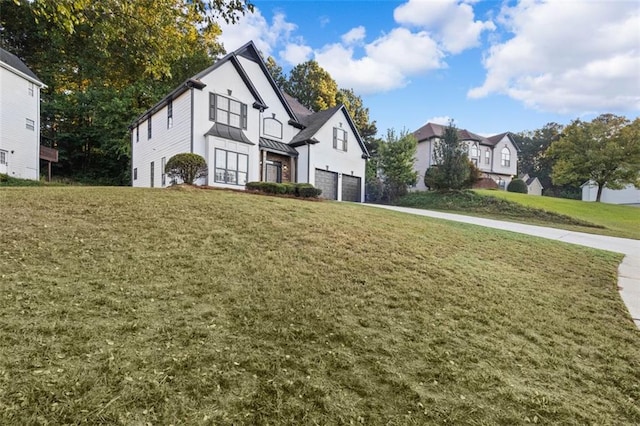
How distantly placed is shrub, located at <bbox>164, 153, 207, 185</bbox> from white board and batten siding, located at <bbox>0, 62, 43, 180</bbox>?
43.2ft

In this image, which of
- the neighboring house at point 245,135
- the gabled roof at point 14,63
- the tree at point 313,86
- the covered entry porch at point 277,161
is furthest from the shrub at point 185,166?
the tree at point 313,86

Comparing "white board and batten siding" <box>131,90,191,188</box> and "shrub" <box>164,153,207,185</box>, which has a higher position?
"white board and batten siding" <box>131,90,191,188</box>

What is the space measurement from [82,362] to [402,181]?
25.4 metres

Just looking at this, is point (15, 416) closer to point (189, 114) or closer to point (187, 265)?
point (187, 265)

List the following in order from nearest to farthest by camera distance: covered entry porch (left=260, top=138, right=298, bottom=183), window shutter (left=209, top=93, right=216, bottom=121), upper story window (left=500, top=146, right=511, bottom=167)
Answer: window shutter (left=209, top=93, right=216, bottom=121), covered entry porch (left=260, top=138, right=298, bottom=183), upper story window (left=500, top=146, right=511, bottom=167)

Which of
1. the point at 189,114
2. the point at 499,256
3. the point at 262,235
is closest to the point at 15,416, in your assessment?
the point at 262,235

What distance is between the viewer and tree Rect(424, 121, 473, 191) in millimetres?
22297

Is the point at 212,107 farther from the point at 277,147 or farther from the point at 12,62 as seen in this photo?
the point at 12,62

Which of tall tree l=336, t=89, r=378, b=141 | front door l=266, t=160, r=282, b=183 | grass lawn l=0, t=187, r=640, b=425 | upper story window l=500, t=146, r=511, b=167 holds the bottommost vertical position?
grass lawn l=0, t=187, r=640, b=425

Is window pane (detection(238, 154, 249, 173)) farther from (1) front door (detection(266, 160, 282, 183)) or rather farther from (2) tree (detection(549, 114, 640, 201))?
(2) tree (detection(549, 114, 640, 201))

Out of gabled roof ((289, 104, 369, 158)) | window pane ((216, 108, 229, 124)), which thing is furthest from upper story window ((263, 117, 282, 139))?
window pane ((216, 108, 229, 124))

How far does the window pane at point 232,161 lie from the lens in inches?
631

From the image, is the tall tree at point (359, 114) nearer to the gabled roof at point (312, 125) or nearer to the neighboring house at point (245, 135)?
the neighboring house at point (245, 135)

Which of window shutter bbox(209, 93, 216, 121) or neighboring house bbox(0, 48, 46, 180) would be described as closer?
window shutter bbox(209, 93, 216, 121)
